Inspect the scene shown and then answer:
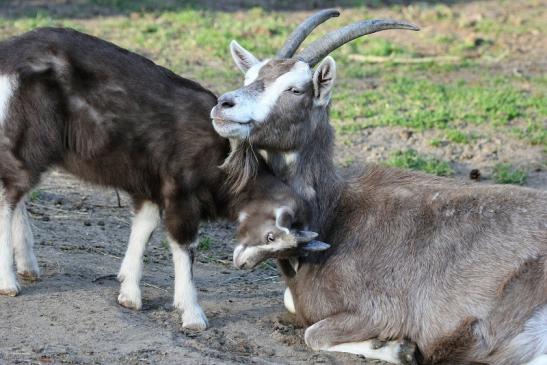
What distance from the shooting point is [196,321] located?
22.5 ft

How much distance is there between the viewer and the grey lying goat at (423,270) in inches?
262

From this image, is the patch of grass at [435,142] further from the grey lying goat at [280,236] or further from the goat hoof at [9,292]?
the goat hoof at [9,292]

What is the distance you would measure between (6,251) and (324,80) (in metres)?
2.27

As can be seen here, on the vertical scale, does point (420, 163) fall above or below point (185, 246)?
below

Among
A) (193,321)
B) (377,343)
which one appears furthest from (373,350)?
(193,321)

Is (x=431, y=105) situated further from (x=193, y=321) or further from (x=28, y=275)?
(x=28, y=275)

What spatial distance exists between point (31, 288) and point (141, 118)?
1355 millimetres

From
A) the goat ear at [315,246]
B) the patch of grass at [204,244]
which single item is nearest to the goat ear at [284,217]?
the goat ear at [315,246]

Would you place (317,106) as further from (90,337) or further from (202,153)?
(90,337)

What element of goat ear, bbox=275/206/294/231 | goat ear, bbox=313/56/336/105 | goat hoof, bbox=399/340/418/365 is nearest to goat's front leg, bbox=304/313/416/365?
goat hoof, bbox=399/340/418/365

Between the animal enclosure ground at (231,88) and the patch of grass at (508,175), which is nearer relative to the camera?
the animal enclosure ground at (231,88)

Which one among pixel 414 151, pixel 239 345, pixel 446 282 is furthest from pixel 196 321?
pixel 414 151

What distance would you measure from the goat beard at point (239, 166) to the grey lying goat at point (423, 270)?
0.16 meters

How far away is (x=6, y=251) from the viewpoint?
6.87 metres
